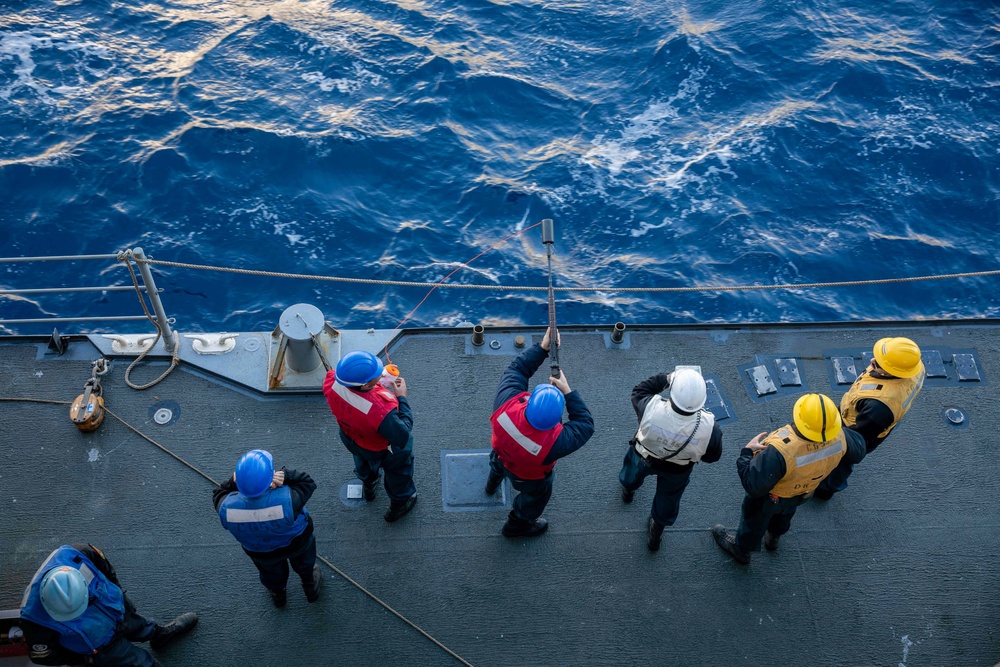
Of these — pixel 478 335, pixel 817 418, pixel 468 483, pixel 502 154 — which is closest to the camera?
pixel 817 418

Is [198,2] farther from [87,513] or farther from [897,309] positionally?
[897,309]

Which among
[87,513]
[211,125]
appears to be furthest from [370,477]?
[211,125]

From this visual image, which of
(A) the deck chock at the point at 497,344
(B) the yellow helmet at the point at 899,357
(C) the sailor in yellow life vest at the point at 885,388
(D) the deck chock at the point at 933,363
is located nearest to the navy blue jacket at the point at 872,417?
(C) the sailor in yellow life vest at the point at 885,388

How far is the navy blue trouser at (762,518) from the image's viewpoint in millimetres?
5328

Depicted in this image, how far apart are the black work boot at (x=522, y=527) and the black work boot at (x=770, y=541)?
5.87ft

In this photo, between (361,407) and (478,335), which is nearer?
(361,407)

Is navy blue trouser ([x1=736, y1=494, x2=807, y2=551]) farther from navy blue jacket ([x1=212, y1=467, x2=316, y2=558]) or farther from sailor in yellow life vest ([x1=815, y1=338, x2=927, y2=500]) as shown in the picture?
navy blue jacket ([x1=212, y1=467, x2=316, y2=558])

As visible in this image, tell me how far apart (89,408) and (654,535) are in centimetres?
500

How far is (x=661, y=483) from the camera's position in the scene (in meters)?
5.57

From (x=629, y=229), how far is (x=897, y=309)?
4.23m

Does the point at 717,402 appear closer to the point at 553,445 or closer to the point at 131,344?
the point at 553,445

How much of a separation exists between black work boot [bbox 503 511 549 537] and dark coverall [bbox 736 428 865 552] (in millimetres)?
1548

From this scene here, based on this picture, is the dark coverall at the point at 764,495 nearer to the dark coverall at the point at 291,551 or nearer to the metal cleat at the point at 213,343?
the dark coverall at the point at 291,551

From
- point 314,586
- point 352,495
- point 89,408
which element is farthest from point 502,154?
point 314,586
